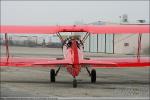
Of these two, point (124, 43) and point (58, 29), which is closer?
point (58, 29)

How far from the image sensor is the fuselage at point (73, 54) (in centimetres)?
1455

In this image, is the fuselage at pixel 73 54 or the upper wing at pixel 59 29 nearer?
the fuselage at pixel 73 54

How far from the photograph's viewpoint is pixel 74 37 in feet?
54.7

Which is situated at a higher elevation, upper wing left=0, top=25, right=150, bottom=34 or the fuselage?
upper wing left=0, top=25, right=150, bottom=34

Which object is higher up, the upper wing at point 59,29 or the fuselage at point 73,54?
the upper wing at point 59,29

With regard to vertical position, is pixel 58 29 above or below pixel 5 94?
above

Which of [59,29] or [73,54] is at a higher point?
[59,29]

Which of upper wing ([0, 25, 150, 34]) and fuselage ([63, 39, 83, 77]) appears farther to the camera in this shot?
upper wing ([0, 25, 150, 34])

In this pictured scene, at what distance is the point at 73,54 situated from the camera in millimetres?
14984

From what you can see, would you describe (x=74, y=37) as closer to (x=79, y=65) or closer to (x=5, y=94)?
(x=79, y=65)

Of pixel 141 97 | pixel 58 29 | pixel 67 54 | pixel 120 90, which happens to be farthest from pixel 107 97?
pixel 58 29

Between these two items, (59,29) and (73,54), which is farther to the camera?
(59,29)

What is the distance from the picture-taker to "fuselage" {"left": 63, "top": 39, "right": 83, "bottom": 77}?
47.8ft

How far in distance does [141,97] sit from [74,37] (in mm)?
5421
